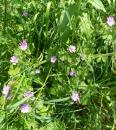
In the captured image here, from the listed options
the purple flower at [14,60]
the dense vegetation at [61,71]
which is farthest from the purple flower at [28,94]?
the purple flower at [14,60]

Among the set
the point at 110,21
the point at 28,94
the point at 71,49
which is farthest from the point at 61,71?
the point at 110,21

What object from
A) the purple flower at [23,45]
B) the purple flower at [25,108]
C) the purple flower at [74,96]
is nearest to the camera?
the purple flower at [25,108]

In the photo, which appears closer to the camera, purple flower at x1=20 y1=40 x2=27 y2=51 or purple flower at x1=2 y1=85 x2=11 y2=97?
purple flower at x1=2 y1=85 x2=11 y2=97

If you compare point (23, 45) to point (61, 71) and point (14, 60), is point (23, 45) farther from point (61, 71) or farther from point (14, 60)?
point (61, 71)

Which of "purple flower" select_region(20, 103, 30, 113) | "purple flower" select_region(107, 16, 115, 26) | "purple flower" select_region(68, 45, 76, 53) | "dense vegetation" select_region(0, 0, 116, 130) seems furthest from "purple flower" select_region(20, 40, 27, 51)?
"purple flower" select_region(107, 16, 115, 26)

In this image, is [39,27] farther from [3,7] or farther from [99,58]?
[99,58]

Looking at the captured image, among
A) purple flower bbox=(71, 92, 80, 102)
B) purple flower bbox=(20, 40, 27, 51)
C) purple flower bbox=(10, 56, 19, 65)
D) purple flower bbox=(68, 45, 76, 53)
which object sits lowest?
purple flower bbox=(71, 92, 80, 102)

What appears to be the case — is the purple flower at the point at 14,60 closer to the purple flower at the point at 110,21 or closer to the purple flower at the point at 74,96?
the purple flower at the point at 74,96

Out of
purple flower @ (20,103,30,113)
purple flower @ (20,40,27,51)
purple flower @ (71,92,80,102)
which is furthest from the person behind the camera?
purple flower @ (20,40,27,51)

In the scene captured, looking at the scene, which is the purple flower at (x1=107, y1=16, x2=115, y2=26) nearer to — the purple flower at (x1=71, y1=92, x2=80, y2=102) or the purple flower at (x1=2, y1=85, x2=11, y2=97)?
the purple flower at (x1=71, y1=92, x2=80, y2=102)
